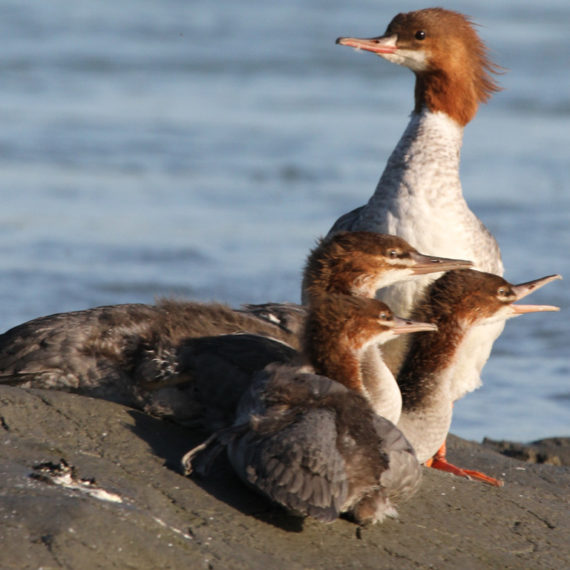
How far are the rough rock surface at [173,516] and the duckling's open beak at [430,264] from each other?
87 centimetres

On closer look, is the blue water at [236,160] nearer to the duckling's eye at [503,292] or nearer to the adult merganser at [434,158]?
the adult merganser at [434,158]

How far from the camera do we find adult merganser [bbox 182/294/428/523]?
12.9 ft

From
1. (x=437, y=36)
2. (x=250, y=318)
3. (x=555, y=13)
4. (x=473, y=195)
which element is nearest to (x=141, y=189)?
(x=473, y=195)

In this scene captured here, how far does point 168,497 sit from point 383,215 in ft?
8.28

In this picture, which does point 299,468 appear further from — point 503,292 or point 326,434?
point 503,292

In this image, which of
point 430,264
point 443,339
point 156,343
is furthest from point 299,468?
point 430,264

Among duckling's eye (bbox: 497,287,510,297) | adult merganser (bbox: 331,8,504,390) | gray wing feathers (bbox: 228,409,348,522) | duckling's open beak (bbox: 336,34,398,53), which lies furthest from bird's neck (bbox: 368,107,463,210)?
gray wing feathers (bbox: 228,409,348,522)

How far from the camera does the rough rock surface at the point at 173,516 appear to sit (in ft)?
11.9

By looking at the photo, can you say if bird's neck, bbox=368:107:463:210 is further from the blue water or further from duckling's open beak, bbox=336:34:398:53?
the blue water

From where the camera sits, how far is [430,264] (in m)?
5.17

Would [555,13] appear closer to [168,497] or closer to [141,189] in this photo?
[141,189]

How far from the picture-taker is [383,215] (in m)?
6.16

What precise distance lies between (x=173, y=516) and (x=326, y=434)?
59cm

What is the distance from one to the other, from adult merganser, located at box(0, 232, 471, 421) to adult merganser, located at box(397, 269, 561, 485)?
0.42 feet
